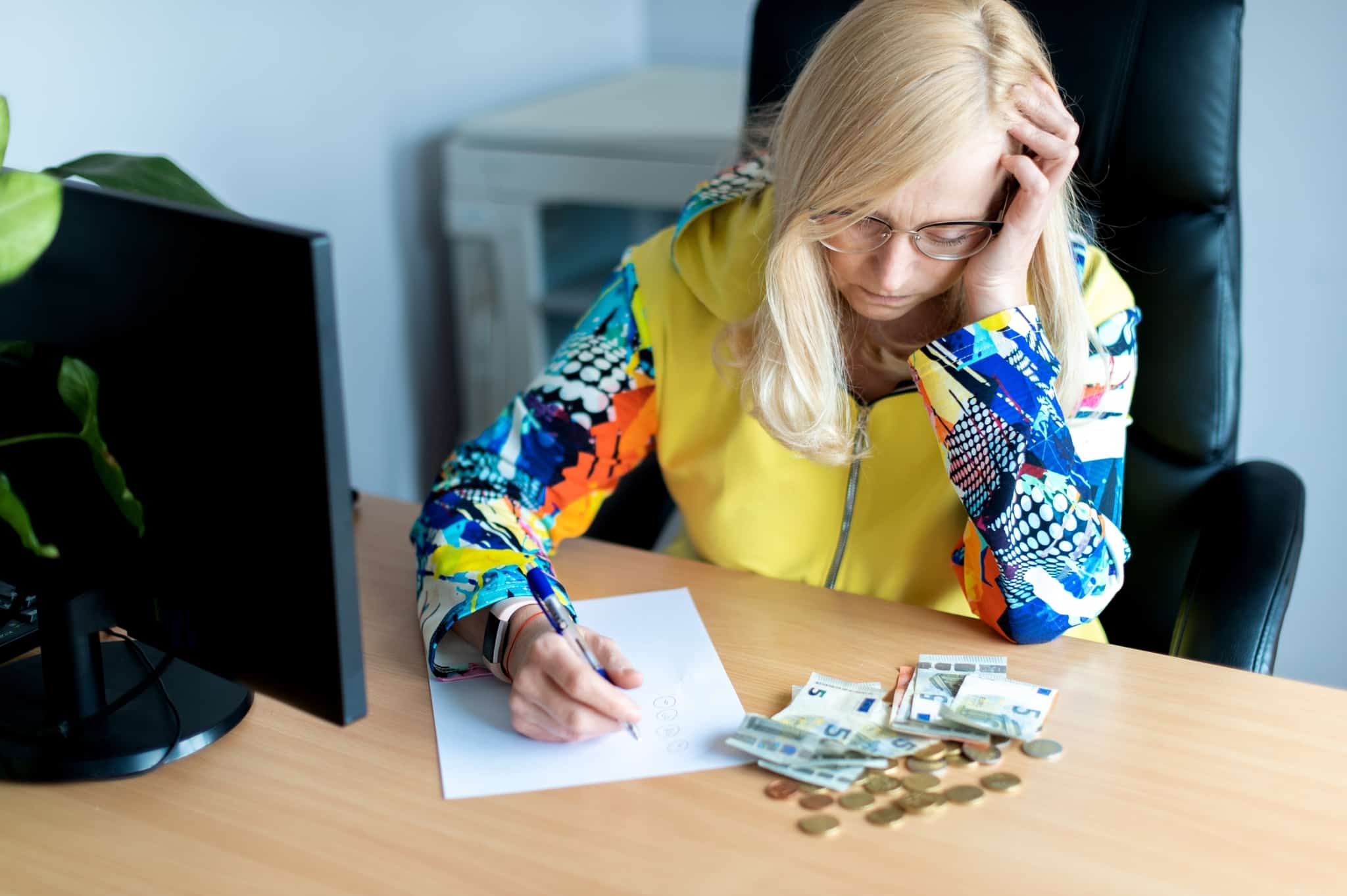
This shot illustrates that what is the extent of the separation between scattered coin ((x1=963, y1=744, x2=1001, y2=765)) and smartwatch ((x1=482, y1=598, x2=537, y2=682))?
0.36 meters

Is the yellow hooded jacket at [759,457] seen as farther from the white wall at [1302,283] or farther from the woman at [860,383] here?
the white wall at [1302,283]

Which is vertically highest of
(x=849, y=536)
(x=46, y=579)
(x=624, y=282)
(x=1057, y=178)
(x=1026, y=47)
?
(x=1026, y=47)

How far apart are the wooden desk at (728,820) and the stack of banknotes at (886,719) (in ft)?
0.07

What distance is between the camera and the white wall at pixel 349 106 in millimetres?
1484

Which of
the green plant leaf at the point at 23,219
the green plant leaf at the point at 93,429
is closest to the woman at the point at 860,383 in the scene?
the green plant leaf at the point at 93,429

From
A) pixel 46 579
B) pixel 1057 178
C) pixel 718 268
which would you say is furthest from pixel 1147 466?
pixel 46 579

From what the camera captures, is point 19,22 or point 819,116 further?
point 19,22

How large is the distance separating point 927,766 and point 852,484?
1.33ft

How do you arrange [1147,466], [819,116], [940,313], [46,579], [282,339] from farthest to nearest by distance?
[1147,466] < [940,313] < [819,116] < [46,579] < [282,339]

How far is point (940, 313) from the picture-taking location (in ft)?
3.99

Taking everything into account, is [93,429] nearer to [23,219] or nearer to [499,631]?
[23,219]

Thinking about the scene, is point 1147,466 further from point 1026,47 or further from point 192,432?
point 192,432

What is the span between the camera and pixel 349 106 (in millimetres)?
1976

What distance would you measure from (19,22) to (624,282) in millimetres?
766
